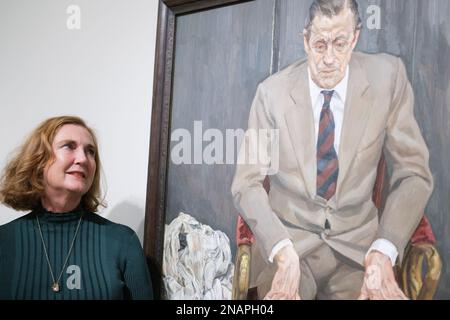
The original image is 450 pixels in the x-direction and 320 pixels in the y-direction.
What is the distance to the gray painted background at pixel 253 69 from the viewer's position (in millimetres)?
1170

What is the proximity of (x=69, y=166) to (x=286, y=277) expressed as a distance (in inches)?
24.1

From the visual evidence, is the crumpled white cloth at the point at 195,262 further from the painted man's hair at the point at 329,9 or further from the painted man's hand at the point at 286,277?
the painted man's hair at the point at 329,9

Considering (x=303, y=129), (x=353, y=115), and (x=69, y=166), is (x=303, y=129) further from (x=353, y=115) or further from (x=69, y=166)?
(x=69, y=166)

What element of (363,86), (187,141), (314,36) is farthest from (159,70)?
(363,86)

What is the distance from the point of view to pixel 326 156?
129cm

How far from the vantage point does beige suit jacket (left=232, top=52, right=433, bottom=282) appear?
1202mm

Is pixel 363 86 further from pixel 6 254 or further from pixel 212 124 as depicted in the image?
pixel 6 254

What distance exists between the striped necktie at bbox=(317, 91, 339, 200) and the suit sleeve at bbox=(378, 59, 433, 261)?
4.7 inches

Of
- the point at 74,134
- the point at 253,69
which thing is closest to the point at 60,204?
the point at 74,134

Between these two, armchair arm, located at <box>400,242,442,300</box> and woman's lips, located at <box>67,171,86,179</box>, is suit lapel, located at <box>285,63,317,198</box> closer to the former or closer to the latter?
armchair arm, located at <box>400,242,442,300</box>

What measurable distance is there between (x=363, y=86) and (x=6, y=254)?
3.11ft

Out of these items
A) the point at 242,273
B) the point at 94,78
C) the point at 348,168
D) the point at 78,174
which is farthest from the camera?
the point at 94,78

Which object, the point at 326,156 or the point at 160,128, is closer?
the point at 326,156

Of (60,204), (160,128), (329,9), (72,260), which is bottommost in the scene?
(72,260)
